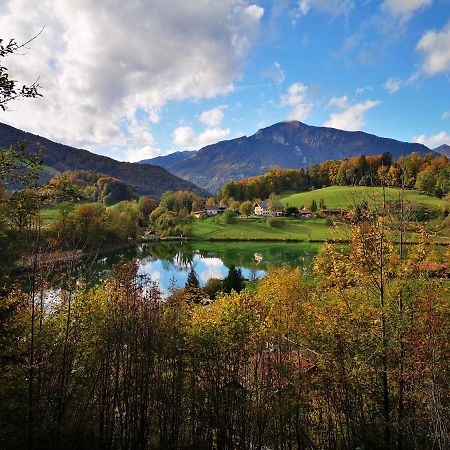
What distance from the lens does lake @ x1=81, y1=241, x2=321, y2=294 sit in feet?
192

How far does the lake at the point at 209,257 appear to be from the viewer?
58525mm

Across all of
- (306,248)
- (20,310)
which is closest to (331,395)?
(20,310)

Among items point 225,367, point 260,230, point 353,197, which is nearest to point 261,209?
point 260,230

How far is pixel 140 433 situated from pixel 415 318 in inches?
303

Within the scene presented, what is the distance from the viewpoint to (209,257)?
7538cm

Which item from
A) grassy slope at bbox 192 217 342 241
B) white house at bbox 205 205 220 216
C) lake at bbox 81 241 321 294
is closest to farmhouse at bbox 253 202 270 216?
grassy slope at bbox 192 217 342 241

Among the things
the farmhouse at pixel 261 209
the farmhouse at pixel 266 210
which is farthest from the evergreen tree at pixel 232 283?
the farmhouse at pixel 261 209

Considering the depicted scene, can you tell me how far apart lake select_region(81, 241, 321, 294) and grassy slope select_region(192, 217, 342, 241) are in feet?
20.3

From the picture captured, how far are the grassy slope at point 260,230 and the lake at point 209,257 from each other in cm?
618

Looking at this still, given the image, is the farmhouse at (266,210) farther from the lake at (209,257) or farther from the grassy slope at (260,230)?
the lake at (209,257)

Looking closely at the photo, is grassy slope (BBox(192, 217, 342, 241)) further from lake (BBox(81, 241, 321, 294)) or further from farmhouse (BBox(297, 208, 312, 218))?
lake (BBox(81, 241, 321, 294))

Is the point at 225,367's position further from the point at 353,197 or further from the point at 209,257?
the point at 209,257

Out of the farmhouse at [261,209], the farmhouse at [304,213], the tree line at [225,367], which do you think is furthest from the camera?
the farmhouse at [261,209]

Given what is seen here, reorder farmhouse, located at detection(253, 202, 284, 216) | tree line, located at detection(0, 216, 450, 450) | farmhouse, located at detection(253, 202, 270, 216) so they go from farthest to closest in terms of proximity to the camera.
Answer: farmhouse, located at detection(253, 202, 270, 216) → farmhouse, located at detection(253, 202, 284, 216) → tree line, located at detection(0, 216, 450, 450)
